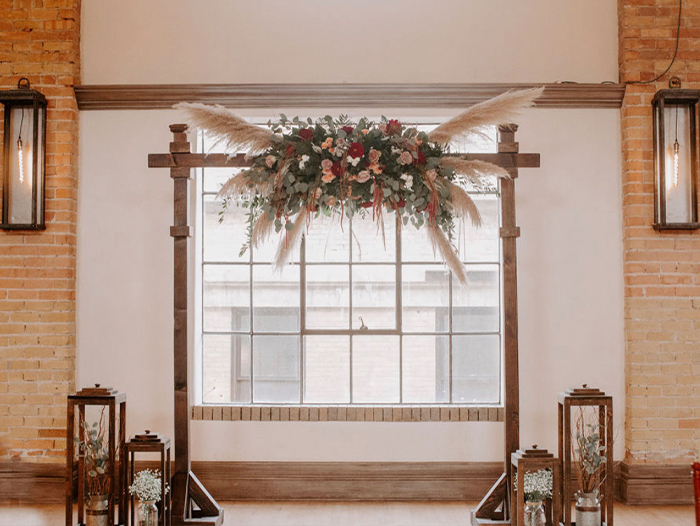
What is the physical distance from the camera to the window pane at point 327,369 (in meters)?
4.72

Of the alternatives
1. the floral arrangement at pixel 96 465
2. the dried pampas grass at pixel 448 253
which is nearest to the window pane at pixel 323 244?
the dried pampas grass at pixel 448 253

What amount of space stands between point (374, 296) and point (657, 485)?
2.28m

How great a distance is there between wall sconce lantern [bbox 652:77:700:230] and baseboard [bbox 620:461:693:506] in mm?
1618

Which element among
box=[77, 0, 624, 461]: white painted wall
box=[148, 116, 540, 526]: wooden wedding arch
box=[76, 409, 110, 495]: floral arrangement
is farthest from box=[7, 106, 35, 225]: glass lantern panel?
box=[76, 409, 110, 495]: floral arrangement

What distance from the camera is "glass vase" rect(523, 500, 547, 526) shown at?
363cm

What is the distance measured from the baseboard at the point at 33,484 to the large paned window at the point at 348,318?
3.63ft

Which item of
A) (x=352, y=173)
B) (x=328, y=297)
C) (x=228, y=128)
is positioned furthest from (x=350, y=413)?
(x=228, y=128)

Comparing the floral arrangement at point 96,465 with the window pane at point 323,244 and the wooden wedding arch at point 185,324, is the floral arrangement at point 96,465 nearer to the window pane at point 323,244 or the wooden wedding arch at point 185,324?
the wooden wedding arch at point 185,324

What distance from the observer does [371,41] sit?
463cm

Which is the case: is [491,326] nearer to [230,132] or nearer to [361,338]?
[361,338]

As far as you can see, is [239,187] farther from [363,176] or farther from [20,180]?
[20,180]

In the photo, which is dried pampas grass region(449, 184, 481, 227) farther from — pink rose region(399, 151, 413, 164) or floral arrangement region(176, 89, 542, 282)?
pink rose region(399, 151, 413, 164)

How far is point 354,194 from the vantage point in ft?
12.1

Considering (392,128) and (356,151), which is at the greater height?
(392,128)
